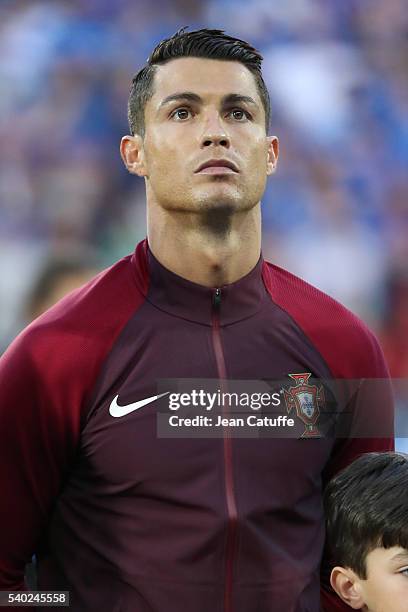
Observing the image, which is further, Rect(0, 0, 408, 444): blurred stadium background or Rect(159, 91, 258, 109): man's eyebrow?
Rect(0, 0, 408, 444): blurred stadium background

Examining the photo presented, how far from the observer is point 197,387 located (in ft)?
3.96

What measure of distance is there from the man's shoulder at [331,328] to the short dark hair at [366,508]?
13 cm

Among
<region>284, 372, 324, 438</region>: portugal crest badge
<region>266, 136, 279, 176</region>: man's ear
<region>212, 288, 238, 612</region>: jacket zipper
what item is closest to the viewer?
<region>212, 288, 238, 612</region>: jacket zipper

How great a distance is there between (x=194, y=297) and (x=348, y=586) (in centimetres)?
43

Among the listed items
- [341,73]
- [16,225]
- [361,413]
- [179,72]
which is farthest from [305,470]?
[341,73]

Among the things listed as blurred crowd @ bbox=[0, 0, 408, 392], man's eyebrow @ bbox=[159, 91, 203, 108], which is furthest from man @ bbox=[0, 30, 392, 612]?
blurred crowd @ bbox=[0, 0, 408, 392]

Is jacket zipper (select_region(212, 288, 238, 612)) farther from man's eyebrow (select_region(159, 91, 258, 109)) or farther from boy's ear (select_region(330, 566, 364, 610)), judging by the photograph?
man's eyebrow (select_region(159, 91, 258, 109))

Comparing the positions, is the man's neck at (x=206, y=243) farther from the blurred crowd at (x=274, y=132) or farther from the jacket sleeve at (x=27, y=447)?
the blurred crowd at (x=274, y=132)

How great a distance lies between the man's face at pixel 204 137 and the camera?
1.20 meters

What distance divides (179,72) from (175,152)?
114 millimetres

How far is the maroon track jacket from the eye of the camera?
45.2 inches

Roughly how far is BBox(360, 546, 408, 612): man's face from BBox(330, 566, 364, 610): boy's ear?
11 mm

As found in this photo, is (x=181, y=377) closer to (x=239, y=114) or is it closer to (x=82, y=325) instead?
(x=82, y=325)

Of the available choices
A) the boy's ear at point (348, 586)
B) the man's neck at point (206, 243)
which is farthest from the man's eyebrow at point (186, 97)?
the boy's ear at point (348, 586)
